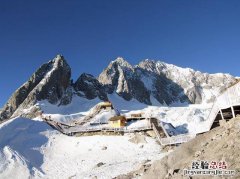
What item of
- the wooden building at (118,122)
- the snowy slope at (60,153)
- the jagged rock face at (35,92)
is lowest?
the snowy slope at (60,153)

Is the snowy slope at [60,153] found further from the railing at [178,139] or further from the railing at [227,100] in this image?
the railing at [227,100]

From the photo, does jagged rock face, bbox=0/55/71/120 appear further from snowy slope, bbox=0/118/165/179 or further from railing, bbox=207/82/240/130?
railing, bbox=207/82/240/130

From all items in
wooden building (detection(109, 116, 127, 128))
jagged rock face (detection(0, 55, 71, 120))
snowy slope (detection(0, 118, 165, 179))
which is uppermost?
jagged rock face (detection(0, 55, 71, 120))

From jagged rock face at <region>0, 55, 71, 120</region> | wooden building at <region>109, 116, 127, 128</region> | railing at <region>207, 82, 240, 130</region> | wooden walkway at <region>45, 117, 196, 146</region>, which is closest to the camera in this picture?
railing at <region>207, 82, 240, 130</region>

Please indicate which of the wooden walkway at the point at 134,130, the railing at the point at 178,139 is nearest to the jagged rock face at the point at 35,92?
the wooden walkway at the point at 134,130

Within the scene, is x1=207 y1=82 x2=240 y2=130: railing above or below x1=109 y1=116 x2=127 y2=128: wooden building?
below

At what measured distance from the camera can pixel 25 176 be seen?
48.8 m

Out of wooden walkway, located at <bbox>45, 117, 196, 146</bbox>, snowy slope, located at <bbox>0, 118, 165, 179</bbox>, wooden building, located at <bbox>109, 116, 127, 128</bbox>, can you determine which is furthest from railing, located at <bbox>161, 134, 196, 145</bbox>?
wooden building, located at <bbox>109, 116, 127, 128</bbox>

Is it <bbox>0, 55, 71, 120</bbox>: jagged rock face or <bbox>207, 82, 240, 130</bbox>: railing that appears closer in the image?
<bbox>207, 82, 240, 130</bbox>: railing

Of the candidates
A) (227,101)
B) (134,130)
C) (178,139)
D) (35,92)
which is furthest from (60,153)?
(35,92)

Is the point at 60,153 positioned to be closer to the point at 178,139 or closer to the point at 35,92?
the point at 178,139

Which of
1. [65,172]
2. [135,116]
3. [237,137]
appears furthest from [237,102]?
[135,116]

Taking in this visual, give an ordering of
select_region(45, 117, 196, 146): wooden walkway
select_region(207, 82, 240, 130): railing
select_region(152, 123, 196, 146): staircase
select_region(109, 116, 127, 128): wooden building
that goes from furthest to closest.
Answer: select_region(109, 116, 127, 128): wooden building < select_region(45, 117, 196, 146): wooden walkway < select_region(152, 123, 196, 146): staircase < select_region(207, 82, 240, 130): railing

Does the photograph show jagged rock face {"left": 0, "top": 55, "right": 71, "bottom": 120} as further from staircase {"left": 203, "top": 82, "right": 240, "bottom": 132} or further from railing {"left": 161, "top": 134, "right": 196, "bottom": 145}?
staircase {"left": 203, "top": 82, "right": 240, "bottom": 132}
